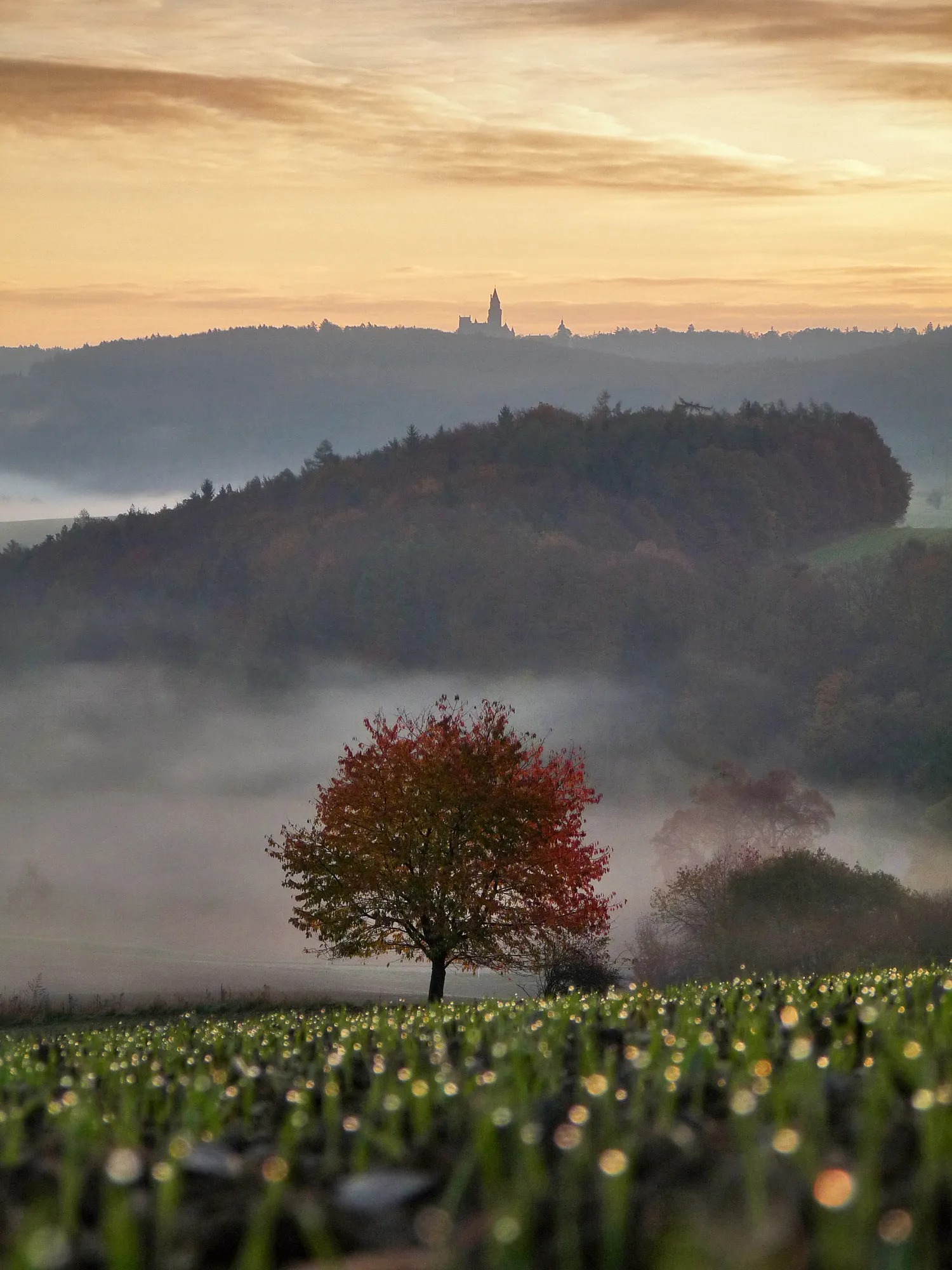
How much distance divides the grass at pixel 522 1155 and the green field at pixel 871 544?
6495 inches

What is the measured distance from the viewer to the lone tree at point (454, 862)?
3462 cm

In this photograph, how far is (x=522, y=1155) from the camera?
15.4ft

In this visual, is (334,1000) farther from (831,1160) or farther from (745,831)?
(745,831)

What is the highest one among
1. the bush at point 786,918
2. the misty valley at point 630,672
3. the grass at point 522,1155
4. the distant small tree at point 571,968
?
the misty valley at point 630,672

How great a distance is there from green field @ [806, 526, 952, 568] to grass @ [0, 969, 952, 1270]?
541 feet

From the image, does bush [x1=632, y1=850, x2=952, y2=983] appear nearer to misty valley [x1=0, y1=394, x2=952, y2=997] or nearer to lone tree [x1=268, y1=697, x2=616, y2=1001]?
lone tree [x1=268, y1=697, x2=616, y2=1001]

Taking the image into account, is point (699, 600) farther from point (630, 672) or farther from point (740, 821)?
point (740, 821)

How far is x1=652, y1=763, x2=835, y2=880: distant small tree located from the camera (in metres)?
94.2

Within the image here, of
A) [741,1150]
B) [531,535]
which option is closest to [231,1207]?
[741,1150]

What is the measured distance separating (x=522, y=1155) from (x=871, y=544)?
186933mm

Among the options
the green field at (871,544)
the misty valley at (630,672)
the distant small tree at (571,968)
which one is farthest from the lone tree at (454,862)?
the green field at (871,544)

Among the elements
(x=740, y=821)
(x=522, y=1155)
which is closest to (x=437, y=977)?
(x=522, y=1155)

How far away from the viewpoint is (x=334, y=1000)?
34.0 metres

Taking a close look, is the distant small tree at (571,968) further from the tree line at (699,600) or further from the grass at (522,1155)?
the tree line at (699,600)
